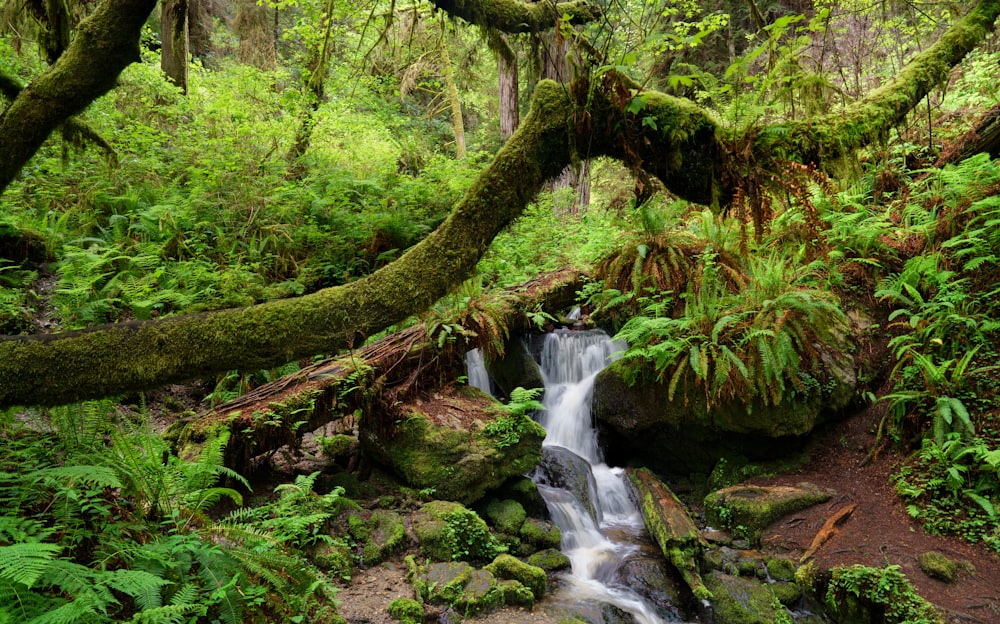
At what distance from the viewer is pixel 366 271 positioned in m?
8.90

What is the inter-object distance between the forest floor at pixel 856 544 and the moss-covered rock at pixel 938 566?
0.16 feet

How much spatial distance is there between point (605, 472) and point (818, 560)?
9.55 feet

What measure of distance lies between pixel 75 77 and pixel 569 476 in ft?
21.1

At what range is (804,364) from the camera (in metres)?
6.93

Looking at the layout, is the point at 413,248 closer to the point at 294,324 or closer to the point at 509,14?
the point at 294,324

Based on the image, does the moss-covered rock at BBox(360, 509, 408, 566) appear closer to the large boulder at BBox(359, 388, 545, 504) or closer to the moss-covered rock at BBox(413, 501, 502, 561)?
the moss-covered rock at BBox(413, 501, 502, 561)

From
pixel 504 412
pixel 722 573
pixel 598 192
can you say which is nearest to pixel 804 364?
pixel 722 573

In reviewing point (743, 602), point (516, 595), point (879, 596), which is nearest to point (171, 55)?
point (516, 595)

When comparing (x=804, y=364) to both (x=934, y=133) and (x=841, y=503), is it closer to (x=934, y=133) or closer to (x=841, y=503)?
(x=841, y=503)

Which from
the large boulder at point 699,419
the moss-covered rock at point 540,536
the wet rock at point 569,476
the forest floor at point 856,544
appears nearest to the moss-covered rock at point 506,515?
the moss-covered rock at point 540,536

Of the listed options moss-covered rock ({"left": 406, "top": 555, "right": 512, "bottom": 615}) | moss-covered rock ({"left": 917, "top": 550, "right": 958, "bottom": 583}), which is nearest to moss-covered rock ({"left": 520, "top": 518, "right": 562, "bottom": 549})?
moss-covered rock ({"left": 406, "top": 555, "right": 512, "bottom": 615})

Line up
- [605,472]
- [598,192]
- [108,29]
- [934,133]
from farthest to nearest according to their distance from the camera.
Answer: [598,192] → [934,133] → [605,472] → [108,29]

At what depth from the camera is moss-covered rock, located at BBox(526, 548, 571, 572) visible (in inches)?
218

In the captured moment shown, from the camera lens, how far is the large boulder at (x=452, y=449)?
593 cm
